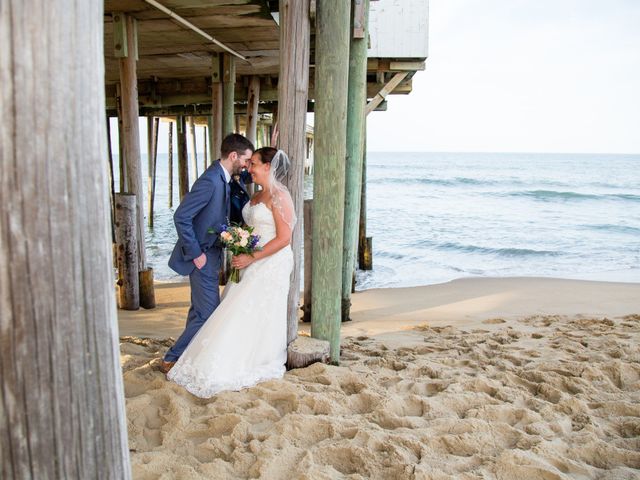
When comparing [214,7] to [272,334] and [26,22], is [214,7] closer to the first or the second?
[272,334]

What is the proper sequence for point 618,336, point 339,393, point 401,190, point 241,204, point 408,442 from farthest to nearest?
1. point 401,190
2. point 618,336
3. point 241,204
4. point 339,393
5. point 408,442

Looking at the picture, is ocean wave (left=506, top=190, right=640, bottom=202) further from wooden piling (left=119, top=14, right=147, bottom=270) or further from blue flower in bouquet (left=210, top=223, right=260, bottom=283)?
blue flower in bouquet (left=210, top=223, right=260, bottom=283)

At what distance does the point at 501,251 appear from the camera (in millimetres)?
15492

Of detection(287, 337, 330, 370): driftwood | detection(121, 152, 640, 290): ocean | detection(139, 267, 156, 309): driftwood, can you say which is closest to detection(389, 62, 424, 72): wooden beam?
detection(121, 152, 640, 290): ocean

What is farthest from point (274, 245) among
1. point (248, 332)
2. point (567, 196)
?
point (567, 196)

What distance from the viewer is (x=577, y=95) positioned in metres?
48.0

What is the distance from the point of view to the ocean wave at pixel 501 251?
49.6 feet

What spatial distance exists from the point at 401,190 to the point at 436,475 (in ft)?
113

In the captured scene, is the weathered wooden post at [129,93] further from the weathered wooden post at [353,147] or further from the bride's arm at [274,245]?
the bride's arm at [274,245]

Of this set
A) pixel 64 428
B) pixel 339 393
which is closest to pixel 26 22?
pixel 64 428

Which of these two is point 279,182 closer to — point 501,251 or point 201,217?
point 201,217

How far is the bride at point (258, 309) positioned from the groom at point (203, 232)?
8.8 inches

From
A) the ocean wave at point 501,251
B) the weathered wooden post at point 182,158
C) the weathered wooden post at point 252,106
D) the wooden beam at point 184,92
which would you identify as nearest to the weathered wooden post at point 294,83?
the weathered wooden post at point 252,106

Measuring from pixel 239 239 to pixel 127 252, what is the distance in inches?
131
